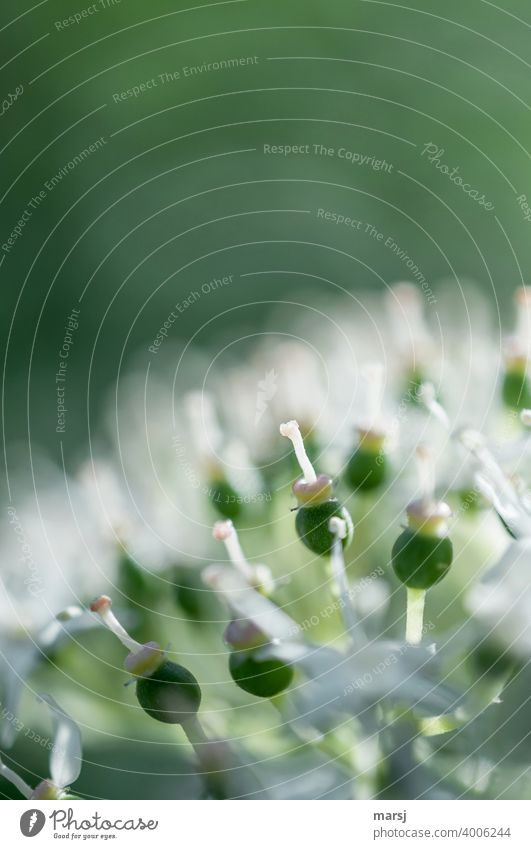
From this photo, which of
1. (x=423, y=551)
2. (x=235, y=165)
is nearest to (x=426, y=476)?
(x=423, y=551)

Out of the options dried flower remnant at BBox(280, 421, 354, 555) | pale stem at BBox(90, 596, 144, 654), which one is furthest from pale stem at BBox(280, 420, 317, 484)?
pale stem at BBox(90, 596, 144, 654)

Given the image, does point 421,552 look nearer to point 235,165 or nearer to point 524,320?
point 524,320

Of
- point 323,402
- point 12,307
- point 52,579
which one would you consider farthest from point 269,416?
point 12,307

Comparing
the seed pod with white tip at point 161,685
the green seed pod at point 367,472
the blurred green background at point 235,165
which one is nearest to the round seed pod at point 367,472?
the green seed pod at point 367,472

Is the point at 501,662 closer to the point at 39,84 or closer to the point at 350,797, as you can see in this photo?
the point at 350,797

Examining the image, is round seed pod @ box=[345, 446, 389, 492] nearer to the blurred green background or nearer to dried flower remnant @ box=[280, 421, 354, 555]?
dried flower remnant @ box=[280, 421, 354, 555]

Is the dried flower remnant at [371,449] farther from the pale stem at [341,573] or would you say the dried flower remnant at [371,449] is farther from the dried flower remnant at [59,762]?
the dried flower remnant at [59,762]
